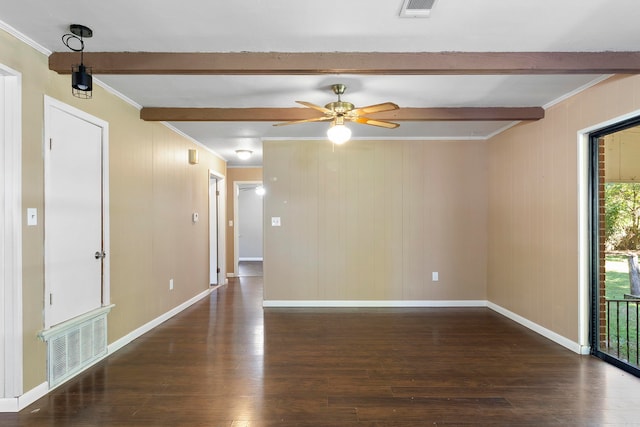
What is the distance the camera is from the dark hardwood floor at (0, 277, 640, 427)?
221 centimetres

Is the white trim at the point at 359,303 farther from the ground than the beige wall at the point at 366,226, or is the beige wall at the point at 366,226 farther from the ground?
the beige wall at the point at 366,226

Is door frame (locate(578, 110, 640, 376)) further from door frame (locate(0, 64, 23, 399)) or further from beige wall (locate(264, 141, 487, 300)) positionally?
door frame (locate(0, 64, 23, 399))

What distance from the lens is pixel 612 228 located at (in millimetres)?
3213

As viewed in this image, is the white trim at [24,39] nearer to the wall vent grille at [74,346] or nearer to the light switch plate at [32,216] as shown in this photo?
the light switch plate at [32,216]

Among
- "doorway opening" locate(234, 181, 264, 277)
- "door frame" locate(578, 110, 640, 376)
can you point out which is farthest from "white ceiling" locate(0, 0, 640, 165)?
"doorway opening" locate(234, 181, 264, 277)

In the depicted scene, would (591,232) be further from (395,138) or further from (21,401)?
(21,401)

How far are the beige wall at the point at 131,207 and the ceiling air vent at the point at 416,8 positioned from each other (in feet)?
8.19

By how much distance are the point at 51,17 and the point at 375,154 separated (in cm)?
381

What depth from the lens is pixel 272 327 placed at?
13.1 ft

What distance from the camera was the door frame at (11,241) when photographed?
2215 millimetres

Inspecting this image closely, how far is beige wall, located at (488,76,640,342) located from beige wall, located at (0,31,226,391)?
4383mm

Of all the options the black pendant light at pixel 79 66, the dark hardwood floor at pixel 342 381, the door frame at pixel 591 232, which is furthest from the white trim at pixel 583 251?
the black pendant light at pixel 79 66

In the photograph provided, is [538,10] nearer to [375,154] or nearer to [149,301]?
[375,154]

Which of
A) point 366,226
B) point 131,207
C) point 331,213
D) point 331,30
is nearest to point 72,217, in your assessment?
point 131,207
